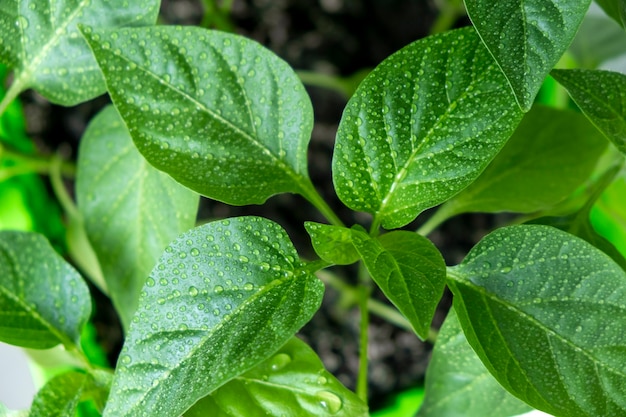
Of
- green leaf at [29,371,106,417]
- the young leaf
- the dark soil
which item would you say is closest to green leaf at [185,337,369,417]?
green leaf at [29,371,106,417]

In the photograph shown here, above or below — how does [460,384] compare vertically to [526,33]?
below

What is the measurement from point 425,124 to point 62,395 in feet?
1.09

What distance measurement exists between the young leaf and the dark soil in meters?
0.51

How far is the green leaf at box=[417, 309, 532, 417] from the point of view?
500mm

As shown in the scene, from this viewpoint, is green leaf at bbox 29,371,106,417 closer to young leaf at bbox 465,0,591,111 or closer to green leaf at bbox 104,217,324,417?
green leaf at bbox 104,217,324,417

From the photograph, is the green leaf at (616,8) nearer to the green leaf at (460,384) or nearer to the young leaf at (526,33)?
the young leaf at (526,33)

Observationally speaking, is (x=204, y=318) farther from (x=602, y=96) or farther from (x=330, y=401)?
(x=602, y=96)

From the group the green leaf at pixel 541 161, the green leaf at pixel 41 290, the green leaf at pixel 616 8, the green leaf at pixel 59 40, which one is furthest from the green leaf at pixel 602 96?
the green leaf at pixel 41 290

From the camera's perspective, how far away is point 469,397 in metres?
0.52

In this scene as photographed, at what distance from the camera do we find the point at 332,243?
0.43m

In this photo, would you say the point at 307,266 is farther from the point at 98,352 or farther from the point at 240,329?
the point at 98,352

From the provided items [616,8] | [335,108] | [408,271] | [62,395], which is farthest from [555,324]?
[335,108]

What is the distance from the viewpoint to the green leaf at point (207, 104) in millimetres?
399

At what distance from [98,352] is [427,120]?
0.55 m
